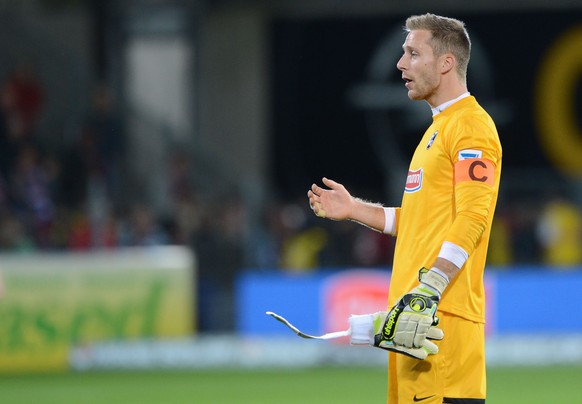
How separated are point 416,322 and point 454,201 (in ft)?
1.90

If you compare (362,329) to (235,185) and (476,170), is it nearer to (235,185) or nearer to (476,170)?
(476,170)

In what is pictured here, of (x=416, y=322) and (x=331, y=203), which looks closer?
(x=416, y=322)

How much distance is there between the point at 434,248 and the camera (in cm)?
483

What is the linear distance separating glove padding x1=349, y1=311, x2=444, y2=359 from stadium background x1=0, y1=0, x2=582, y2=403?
22.1 feet

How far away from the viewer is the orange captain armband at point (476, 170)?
470 centimetres

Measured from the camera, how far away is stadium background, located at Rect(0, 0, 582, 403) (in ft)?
46.4

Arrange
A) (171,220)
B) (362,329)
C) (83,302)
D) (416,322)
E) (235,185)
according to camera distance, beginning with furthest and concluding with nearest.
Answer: (235,185) < (171,220) < (83,302) < (362,329) < (416,322)

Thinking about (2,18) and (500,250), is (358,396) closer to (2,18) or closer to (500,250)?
(500,250)

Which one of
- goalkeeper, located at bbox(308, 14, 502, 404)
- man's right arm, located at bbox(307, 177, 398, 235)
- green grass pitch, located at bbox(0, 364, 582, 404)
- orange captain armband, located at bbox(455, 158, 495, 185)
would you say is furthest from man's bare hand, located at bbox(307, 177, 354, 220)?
green grass pitch, located at bbox(0, 364, 582, 404)

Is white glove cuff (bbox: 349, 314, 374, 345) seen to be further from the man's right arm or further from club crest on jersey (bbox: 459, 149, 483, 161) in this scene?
club crest on jersey (bbox: 459, 149, 483, 161)

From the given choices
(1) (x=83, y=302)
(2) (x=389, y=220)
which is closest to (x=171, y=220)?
(1) (x=83, y=302)

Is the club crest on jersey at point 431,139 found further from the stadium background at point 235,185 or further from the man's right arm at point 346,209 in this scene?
the stadium background at point 235,185

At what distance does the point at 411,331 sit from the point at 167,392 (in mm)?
7942

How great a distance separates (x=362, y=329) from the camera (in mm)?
4836
